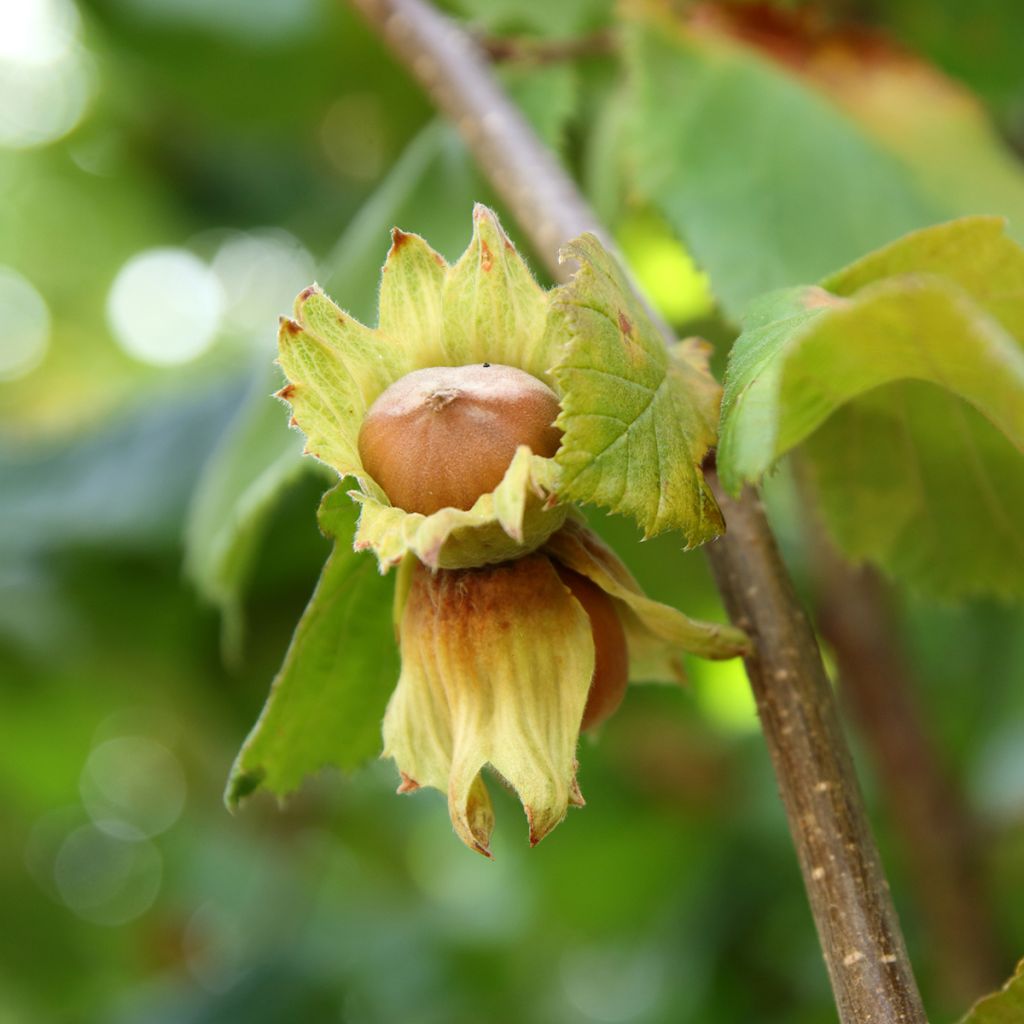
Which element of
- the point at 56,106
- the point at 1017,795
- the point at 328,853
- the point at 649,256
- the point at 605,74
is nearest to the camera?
the point at 605,74

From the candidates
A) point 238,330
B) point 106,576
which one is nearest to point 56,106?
point 238,330

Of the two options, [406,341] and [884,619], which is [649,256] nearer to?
[884,619]

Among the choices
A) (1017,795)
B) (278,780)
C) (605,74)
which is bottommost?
(1017,795)

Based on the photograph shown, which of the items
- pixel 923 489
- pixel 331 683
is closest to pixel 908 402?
pixel 923 489

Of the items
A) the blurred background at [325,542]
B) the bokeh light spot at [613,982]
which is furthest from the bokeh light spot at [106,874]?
the bokeh light spot at [613,982]

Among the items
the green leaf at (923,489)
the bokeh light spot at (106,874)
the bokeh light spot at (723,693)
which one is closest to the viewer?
the green leaf at (923,489)

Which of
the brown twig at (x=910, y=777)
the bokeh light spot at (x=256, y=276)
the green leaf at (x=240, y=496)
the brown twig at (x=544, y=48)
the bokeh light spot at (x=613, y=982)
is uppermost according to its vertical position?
the bokeh light spot at (x=256, y=276)

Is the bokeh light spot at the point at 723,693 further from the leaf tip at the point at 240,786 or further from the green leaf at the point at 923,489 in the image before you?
the leaf tip at the point at 240,786
